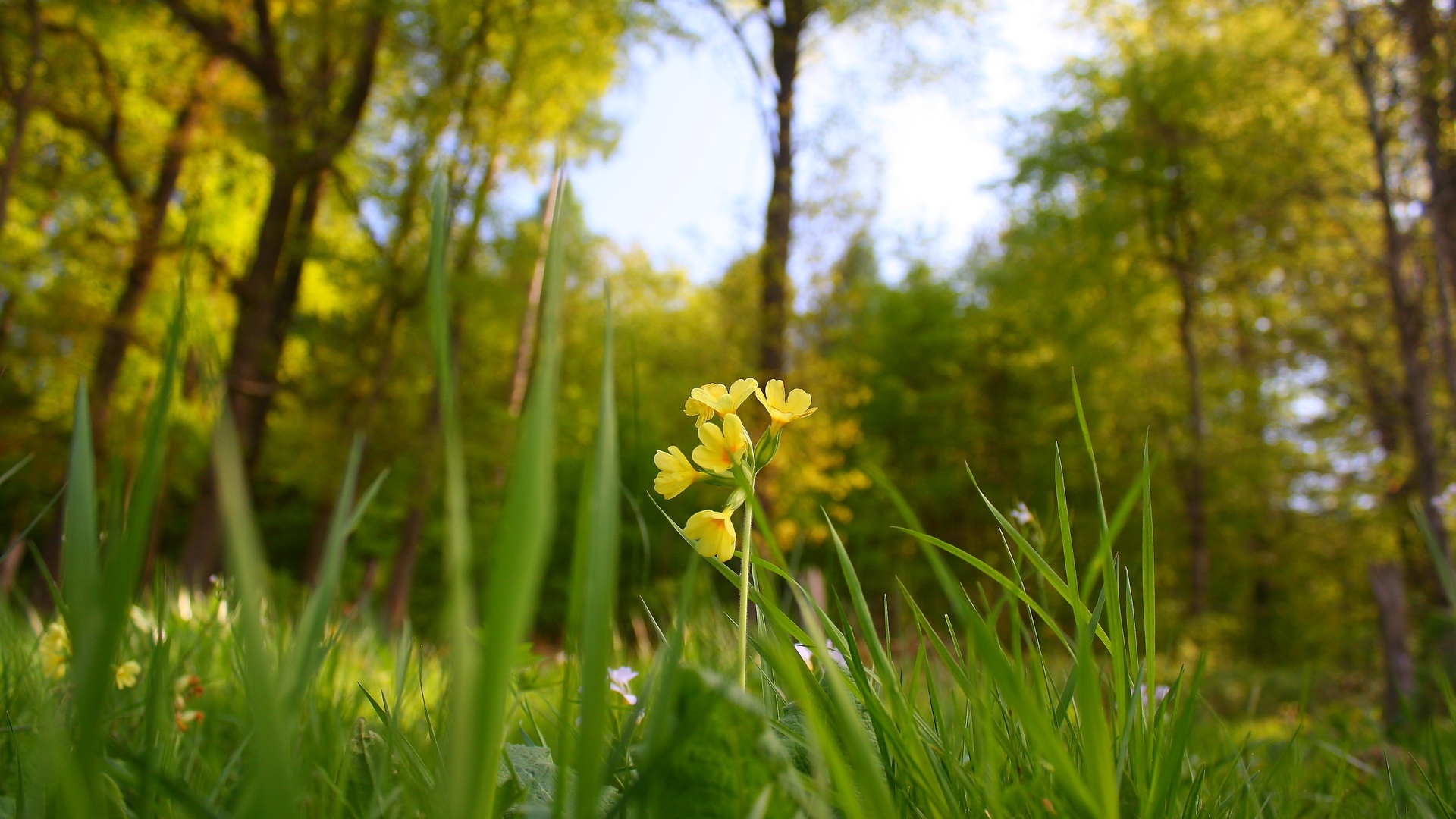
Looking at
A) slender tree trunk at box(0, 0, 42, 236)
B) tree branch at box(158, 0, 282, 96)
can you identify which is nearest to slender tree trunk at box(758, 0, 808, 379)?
tree branch at box(158, 0, 282, 96)

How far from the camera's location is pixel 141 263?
8.05 meters

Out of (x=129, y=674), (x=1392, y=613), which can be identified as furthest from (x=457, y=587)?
(x=1392, y=613)

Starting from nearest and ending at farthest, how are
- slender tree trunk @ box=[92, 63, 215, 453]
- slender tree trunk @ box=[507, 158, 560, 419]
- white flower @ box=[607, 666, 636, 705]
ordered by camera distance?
1. white flower @ box=[607, 666, 636, 705]
2. slender tree trunk @ box=[92, 63, 215, 453]
3. slender tree trunk @ box=[507, 158, 560, 419]

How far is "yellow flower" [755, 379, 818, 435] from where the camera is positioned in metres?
0.66

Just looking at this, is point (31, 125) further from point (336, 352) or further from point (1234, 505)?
point (1234, 505)

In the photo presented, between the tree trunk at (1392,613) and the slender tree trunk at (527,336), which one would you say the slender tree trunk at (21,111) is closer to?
the slender tree trunk at (527,336)

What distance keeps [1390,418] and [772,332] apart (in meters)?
8.53

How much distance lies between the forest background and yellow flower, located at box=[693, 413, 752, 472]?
3.79 m

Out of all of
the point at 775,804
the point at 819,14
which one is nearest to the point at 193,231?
the point at 775,804

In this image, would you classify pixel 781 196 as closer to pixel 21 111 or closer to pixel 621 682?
pixel 21 111

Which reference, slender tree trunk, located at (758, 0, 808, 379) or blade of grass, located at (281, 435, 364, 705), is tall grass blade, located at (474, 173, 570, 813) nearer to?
blade of grass, located at (281, 435, 364, 705)

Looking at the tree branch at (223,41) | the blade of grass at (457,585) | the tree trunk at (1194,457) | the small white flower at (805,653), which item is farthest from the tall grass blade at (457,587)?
the tree trunk at (1194,457)

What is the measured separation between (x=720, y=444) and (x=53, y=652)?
114 cm

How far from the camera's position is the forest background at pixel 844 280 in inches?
261
